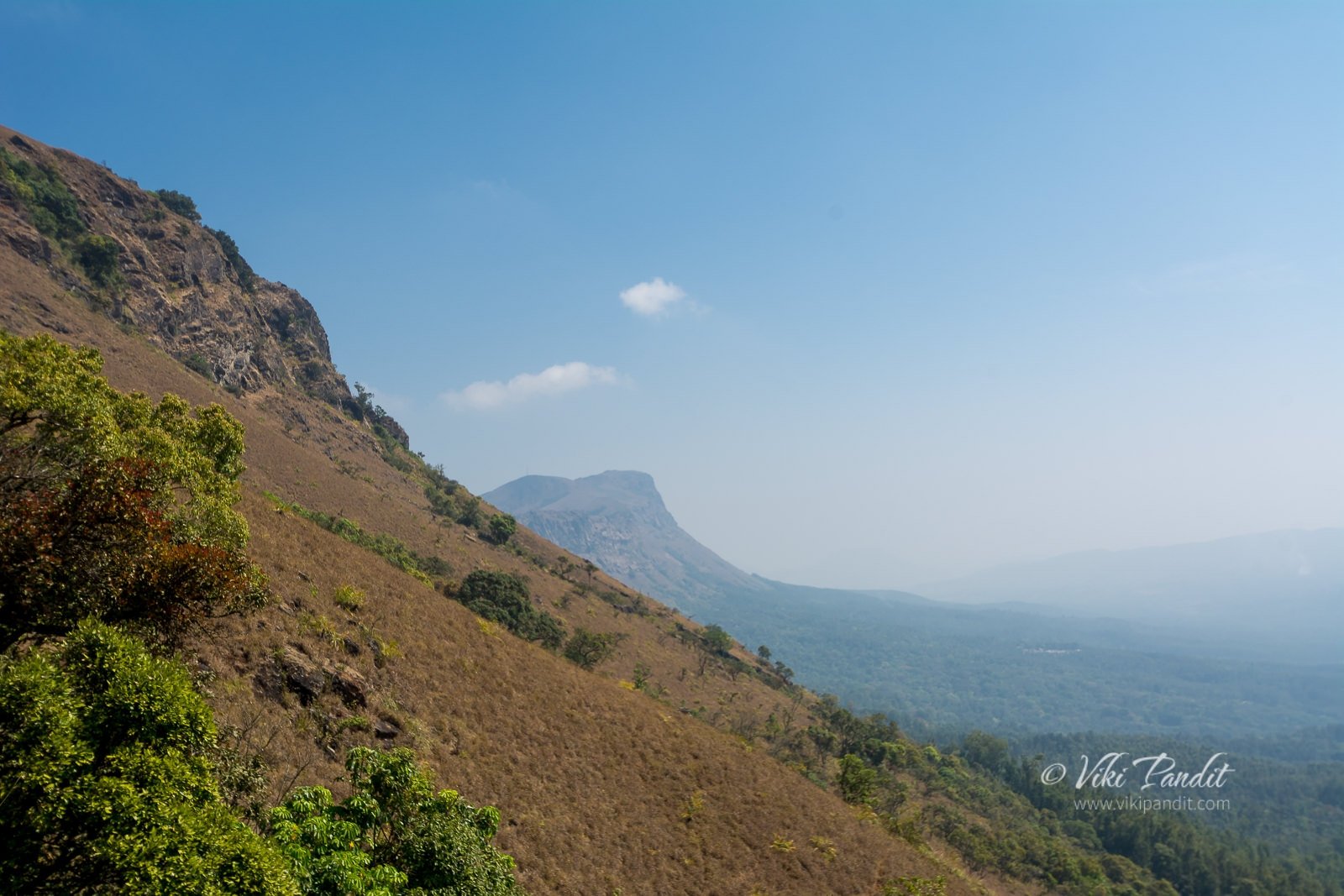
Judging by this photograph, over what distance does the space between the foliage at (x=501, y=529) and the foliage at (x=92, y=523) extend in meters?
71.5

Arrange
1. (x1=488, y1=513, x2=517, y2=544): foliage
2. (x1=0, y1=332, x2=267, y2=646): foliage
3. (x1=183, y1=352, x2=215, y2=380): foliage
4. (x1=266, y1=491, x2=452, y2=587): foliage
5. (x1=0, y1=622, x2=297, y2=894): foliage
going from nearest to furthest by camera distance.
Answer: (x1=0, y1=622, x2=297, y2=894): foliage, (x1=0, y1=332, x2=267, y2=646): foliage, (x1=266, y1=491, x2=452, y2=587): foliage, (x1=183, y1=352, x2=215, y2=380): foliage, (x1=488, y1=513, x2=517, y2=544): foliage

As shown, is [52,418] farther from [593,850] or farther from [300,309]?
[300,309]

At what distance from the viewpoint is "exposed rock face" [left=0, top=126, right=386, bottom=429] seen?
70.0 metres

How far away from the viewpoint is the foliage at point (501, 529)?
8750cm

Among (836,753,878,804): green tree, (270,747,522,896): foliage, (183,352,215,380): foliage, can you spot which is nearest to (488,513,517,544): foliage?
(183,352,215,380): foliage

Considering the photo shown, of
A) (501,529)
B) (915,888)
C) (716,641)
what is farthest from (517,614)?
(716,641)

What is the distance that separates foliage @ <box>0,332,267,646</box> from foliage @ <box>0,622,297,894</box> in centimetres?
349

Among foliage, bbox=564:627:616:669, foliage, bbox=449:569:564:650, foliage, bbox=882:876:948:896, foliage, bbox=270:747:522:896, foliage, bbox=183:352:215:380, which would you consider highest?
foliage, bbox=183:352:215:380

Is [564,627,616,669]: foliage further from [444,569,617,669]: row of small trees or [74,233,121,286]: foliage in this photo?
[74,233,121,286]: foliage

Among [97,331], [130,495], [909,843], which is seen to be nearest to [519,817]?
[130,495]

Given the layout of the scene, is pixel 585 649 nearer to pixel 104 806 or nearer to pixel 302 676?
pixel 302 676

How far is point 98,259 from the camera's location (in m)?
74.1

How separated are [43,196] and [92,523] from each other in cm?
9574

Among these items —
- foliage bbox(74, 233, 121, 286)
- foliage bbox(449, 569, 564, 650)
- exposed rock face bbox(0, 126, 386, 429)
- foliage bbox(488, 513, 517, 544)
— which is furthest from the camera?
foliage bbox(488, 513, 517, 544)
